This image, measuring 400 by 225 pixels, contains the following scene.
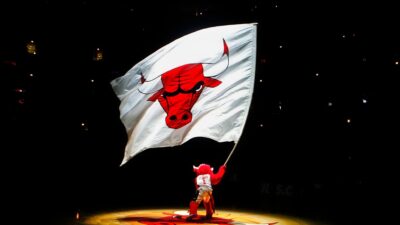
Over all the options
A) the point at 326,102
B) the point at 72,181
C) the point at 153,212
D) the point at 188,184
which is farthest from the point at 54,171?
the point at 326,102

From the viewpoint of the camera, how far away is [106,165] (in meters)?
Answer: 18.7

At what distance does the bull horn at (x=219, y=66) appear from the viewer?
23.1 feet

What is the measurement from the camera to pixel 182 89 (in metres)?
7.24

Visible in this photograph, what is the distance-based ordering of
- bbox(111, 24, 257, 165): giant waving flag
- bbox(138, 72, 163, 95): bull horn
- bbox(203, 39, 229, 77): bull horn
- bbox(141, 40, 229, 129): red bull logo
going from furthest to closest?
bbox(138, 72, 163, 95): bull horn < bbox(203, 39, 229, 77): bull horn < bbox(141, 40, 229, 129): red bull logo < bbox(111, 24, 257, 165): giant waving flag

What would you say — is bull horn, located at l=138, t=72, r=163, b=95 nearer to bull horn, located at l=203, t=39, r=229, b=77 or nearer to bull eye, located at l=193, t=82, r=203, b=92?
bull eye, located at l=193, t=82, r=203, b=92

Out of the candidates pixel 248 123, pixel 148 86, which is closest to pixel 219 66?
pixel 148 86

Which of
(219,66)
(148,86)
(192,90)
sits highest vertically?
(219,66)

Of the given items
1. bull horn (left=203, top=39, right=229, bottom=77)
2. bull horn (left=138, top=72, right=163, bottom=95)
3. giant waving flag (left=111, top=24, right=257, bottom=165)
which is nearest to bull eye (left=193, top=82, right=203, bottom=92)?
giant waving flag (left=111, top=24, right=257, bottom=165)

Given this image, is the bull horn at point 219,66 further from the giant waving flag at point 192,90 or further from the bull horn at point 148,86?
the bull horn at point 148,86

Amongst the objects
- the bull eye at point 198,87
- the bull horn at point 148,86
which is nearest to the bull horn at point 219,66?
the bull eye at point 198,87

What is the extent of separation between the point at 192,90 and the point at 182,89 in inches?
8.0

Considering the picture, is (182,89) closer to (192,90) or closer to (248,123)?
(192,90)

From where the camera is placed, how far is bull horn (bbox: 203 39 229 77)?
7041 mm

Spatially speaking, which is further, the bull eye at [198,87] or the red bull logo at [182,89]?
the bull eye at [198,87]
